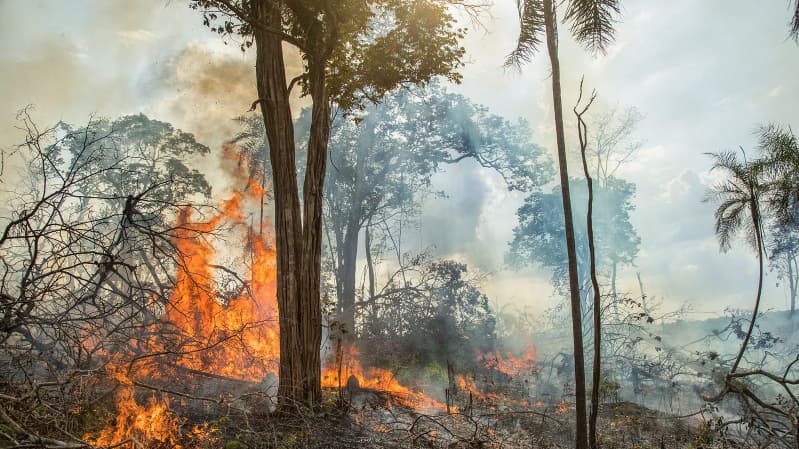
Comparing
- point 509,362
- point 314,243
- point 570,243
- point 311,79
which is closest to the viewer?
point 570,243

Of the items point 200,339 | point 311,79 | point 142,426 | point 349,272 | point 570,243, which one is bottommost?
point 142,426

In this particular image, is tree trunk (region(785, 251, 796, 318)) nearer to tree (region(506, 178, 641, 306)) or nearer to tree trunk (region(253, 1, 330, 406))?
tree (region(506, 178, 641, 306))

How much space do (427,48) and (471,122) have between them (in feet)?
38.9

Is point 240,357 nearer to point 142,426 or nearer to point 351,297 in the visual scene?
point 142,426

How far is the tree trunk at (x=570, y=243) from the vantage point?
6176 mm

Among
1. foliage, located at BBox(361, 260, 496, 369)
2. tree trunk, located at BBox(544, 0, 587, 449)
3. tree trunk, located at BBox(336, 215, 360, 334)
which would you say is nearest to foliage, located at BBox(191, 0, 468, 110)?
tree trunk, located at BBox(544, 0, 587, 449)

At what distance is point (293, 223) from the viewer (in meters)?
8.02

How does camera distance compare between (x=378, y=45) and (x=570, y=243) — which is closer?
(x=570, y=243)

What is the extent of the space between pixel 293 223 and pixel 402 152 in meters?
14.4

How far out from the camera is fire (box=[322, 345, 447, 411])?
10.8 metres

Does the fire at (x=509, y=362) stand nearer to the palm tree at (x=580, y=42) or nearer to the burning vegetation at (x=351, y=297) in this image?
the burning vegetation at (x=351, y=297)

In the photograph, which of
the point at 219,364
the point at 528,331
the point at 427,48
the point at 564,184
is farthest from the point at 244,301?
the point at 528,331

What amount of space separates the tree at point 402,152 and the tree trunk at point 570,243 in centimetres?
1345

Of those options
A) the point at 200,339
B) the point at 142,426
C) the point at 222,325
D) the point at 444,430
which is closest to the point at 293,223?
the point at 142,426
